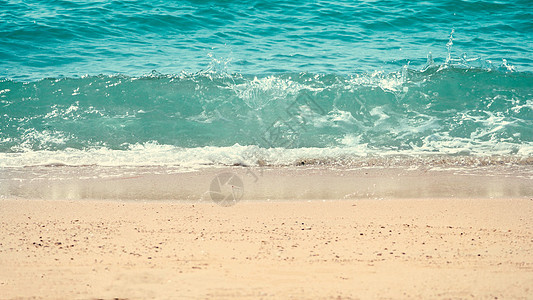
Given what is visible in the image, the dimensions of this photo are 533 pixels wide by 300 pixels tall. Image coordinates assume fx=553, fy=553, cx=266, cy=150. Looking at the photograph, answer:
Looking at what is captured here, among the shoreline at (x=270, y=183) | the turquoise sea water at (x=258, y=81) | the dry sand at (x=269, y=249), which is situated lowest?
the dry sand at (x=269, y=249)

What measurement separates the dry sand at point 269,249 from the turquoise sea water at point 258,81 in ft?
5.65

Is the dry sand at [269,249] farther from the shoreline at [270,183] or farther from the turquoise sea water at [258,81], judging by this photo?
the turquoise sea water at [258,81]

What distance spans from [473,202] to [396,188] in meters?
0.69

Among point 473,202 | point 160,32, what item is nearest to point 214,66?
point 160,32

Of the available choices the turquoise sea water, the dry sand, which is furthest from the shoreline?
the turquoise sea water

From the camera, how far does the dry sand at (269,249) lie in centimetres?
285

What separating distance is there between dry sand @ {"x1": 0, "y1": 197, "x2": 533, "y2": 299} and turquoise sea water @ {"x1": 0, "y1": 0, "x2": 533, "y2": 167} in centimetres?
172

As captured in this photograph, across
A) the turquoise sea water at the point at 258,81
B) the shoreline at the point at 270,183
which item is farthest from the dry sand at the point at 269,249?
the turquoise sea water at the point at 258,81

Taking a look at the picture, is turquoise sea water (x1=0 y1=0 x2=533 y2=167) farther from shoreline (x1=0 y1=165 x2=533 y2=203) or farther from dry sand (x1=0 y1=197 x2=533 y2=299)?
dry sand (x1=0 y1=197 x2=533 y2=299)

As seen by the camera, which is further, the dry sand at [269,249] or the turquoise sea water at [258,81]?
the turquoise sea water at [258,81]

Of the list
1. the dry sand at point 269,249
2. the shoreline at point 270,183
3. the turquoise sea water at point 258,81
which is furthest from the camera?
the turquoise sea water at point 258,81

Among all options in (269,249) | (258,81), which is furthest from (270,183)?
(258,81)

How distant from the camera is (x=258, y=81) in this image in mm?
8055

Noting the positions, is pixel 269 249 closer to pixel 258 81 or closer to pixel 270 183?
pixel 270 183
